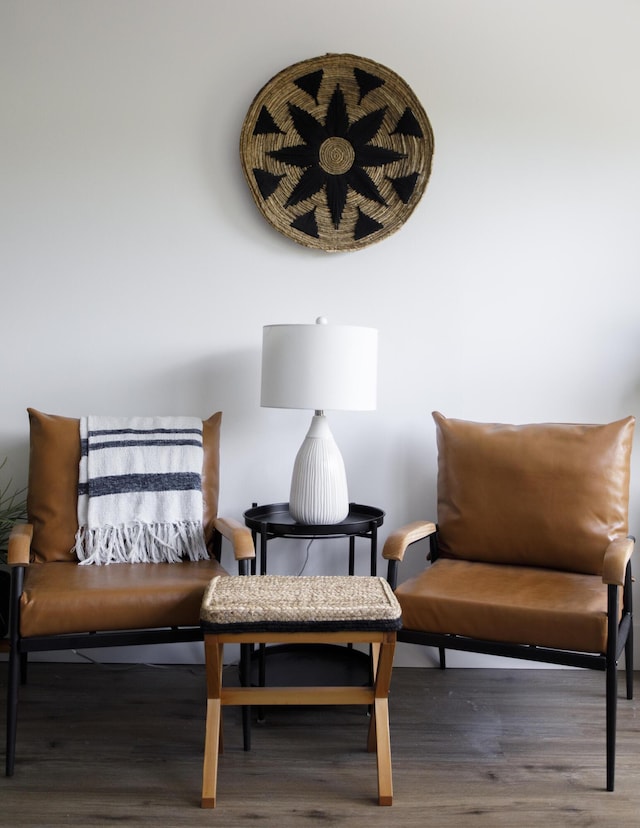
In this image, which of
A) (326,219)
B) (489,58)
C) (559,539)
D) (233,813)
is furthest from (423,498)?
(489,58)

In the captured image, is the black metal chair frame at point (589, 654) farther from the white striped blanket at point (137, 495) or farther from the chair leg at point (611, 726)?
the white striped blanket at point (137, 495)

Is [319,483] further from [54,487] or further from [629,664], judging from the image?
[629,664]

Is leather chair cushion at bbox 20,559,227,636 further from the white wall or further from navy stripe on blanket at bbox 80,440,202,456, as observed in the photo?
the white wall

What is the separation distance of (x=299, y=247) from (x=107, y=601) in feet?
4.63

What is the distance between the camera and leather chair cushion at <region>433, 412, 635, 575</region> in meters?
2.46

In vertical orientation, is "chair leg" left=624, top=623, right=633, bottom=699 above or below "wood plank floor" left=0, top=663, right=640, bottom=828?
above

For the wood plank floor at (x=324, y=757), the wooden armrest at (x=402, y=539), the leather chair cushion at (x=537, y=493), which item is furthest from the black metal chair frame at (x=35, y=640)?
the leather chair cushion at (x=537, y=493)

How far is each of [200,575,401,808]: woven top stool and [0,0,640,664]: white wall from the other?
883mm

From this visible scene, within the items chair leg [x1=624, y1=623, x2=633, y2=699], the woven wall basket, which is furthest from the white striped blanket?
chair leg [x1=624, y1=623, x2=633, y2=699]

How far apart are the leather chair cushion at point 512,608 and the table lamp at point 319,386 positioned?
16.4 inches

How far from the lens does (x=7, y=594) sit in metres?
2.62

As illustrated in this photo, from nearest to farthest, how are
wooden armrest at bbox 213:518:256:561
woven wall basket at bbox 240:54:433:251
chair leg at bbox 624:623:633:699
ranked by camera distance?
wooden armrest at bbox 213:518:256:561
chair leg at bbox 624:623:633:699
woven wall basket at bbox 240:54:433:251

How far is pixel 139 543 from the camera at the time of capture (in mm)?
2541

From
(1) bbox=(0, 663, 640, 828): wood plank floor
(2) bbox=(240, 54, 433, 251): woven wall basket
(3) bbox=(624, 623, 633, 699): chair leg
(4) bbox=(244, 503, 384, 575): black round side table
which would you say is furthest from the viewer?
(2) bbox=(240, 54, 433, 251): woven wall basket
